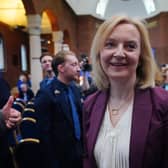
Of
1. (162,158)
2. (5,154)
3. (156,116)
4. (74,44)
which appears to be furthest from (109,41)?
(74,44)

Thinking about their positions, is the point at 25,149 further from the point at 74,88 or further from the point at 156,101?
the point at 156,101

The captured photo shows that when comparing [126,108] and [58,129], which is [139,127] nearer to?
[126,108]

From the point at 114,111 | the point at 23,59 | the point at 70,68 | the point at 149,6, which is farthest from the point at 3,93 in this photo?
the point at 149,6

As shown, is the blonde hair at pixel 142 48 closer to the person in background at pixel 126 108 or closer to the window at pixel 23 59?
the person in background at pixel 126 108

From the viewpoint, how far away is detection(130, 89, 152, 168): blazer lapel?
1390mm

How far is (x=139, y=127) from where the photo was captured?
1.42 metres

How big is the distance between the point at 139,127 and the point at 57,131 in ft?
6.00

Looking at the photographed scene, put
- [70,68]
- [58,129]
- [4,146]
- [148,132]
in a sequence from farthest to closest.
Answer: [70,68]
[58,129]
[4,146]
[148,132]

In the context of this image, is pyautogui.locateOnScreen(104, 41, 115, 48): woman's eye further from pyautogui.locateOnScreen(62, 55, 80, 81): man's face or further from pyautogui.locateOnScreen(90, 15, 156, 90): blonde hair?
pyautogui.locateOnScreen(62, 55, 80, 81): man's face

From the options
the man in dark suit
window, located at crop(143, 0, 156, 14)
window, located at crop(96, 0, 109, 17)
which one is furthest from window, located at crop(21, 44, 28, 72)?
the man in dark suit

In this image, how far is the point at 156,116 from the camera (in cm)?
142

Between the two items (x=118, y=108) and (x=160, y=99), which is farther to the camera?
(x=118, y=108)

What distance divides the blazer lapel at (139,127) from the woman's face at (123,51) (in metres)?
0.12

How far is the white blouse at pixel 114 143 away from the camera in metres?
1.44
